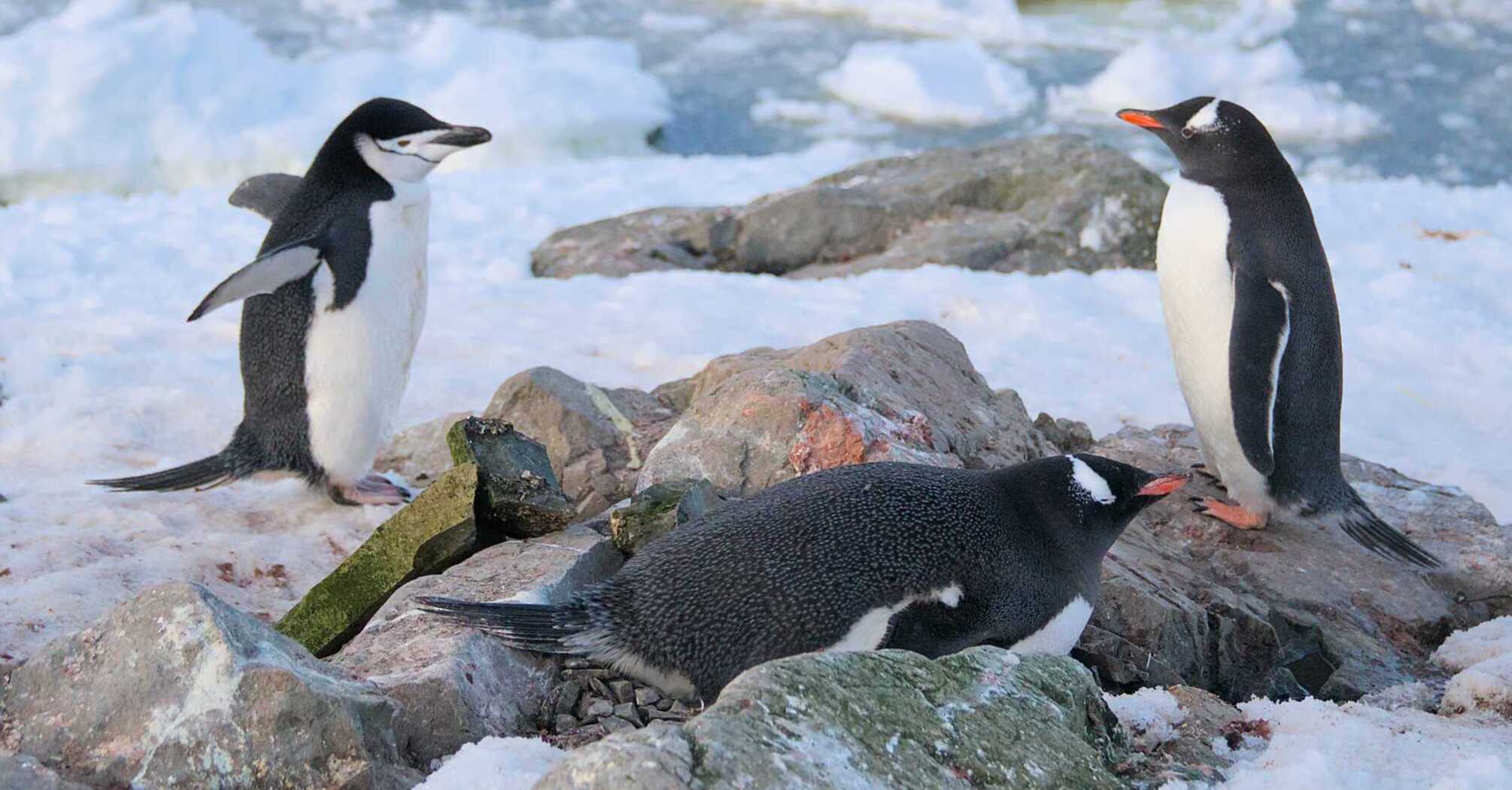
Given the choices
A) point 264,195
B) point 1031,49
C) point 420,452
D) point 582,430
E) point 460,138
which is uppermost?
point 460,138

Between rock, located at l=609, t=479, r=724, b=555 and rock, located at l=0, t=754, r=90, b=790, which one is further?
rock, located at l=609, t=479, r=724, b=555

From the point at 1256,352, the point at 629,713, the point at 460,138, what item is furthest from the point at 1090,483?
the point at 460,138

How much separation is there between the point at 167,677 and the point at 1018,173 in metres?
6.13

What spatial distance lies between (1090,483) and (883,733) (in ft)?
3.07

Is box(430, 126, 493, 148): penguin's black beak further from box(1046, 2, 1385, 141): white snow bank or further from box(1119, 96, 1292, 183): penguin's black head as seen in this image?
box(1046, 2, 1385, 141): white snow bank

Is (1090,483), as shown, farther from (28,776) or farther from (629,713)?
(28,776)

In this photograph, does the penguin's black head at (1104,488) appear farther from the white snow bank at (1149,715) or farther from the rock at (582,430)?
the rock at (582,430)

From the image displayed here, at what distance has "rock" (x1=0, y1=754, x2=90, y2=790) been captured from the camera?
193 cm

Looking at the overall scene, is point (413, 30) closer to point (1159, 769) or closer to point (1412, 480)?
point (1412, 480)

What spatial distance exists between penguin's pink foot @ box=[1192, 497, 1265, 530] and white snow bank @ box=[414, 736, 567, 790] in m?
2.38

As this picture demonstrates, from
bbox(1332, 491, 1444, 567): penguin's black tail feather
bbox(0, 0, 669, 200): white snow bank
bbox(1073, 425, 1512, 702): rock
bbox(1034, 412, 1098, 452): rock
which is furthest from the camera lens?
bbox(0, 0, 669, 200): white snow bank

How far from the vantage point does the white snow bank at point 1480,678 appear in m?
2.61

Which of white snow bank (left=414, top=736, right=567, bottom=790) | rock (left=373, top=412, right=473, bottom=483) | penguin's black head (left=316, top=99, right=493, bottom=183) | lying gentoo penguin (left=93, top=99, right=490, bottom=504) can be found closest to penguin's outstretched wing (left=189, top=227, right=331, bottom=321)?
lying gentoo penguin (left=93, top=99, right=490, bottom=504)

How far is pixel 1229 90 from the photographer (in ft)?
37.3
